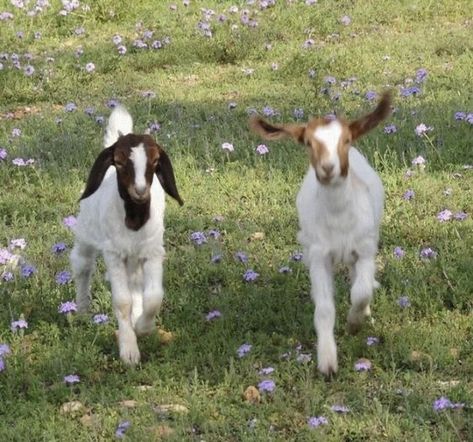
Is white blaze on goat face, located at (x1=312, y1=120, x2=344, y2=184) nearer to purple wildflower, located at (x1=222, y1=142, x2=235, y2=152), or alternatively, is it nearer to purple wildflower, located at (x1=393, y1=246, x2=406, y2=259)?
purple wildflower, located at (x1=393, y1=246, x2=406, y2=259)

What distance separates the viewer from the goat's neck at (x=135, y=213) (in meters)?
5.82

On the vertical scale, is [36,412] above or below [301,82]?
below

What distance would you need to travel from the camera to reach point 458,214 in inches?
286

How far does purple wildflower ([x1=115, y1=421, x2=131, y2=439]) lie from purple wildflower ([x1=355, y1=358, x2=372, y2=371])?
1235 mm

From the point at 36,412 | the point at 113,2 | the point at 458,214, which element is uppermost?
the point at 113,2

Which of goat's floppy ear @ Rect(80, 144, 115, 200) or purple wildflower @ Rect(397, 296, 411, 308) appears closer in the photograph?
goat's floppy ear @ Rect(80, 144, 115, 200)

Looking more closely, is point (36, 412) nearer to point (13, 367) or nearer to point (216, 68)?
point (13, 367)

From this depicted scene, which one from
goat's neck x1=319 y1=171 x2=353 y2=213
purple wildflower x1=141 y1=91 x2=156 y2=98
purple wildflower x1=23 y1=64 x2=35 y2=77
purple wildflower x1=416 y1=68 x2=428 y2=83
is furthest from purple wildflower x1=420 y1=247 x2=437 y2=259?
purple wildflower x1=23 y1=64 x2=35 y2=77

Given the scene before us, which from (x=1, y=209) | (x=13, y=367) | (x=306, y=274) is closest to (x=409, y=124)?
(x=306, y=274)

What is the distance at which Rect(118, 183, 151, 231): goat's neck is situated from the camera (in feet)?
19.1

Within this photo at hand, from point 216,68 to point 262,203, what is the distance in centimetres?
513

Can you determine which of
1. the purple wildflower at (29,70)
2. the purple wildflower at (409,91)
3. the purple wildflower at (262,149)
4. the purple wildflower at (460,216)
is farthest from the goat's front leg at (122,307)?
the purple wildflower at (29,70)

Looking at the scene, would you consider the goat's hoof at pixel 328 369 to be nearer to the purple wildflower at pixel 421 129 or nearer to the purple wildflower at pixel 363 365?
the purple wildflower at pixel 363 365

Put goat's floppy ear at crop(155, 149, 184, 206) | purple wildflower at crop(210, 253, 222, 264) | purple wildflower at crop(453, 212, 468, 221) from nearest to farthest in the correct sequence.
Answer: goat's floppy ear at crop(155, 149, 184, 206)
purple wildflower at crop(210, 253, 222, 264)
purple wildflower at crop(453, 212, 468, 221)
